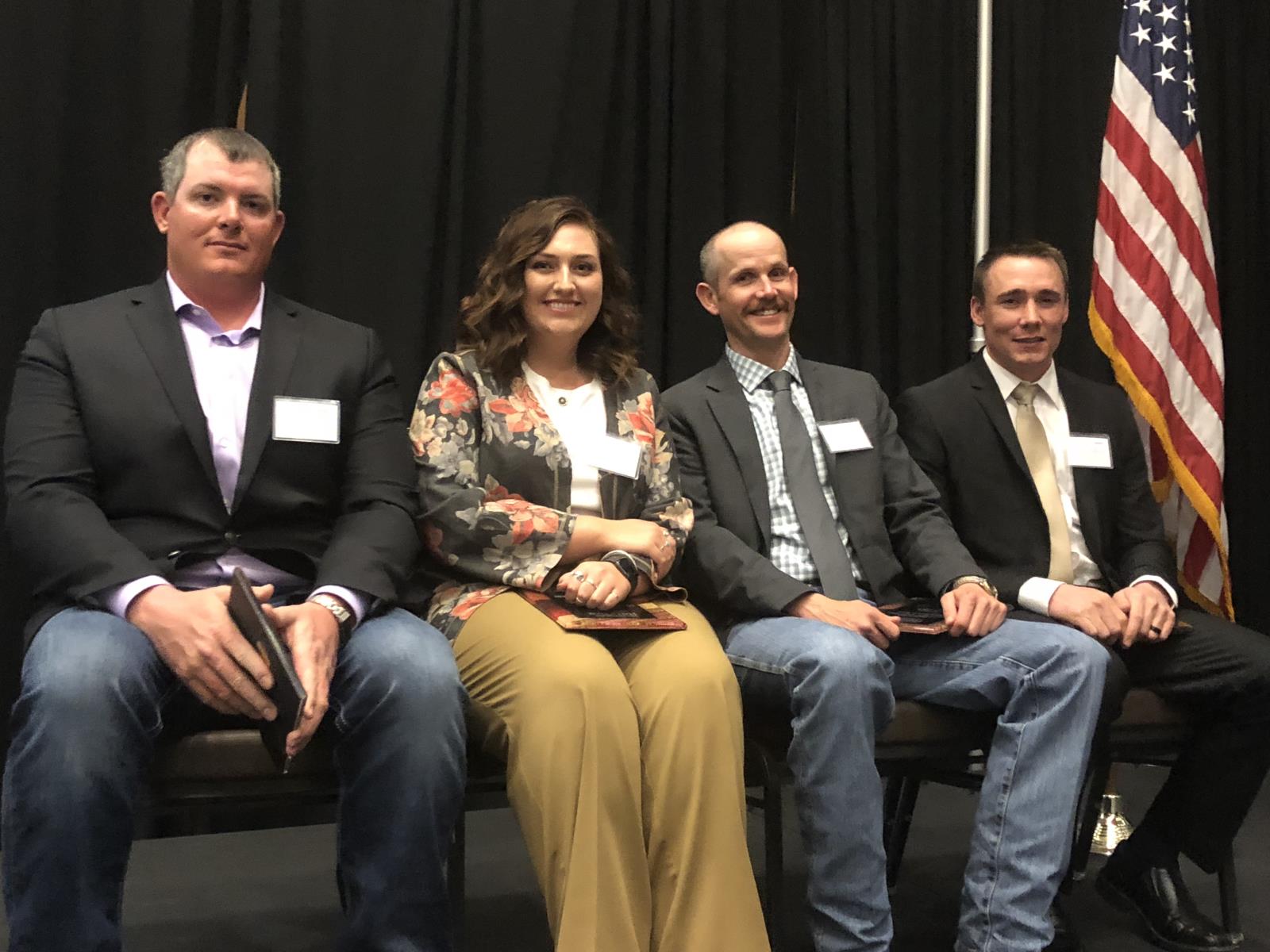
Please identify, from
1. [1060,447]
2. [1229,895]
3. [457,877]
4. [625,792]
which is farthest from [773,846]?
[1060,447]

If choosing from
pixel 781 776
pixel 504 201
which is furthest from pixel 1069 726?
pixel 504 201

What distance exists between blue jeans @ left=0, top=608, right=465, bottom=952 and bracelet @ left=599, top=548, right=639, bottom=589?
0.36 metres

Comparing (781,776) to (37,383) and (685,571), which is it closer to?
(685,571)

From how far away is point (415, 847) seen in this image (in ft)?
5.68

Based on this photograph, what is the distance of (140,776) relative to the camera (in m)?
1.69

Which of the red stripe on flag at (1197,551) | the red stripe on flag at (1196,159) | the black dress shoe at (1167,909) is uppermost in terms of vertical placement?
the red stripe on flag at (1196,159)

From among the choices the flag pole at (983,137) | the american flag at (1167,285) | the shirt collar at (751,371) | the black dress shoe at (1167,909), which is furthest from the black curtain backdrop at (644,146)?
the black dress shoe at (1167,909)

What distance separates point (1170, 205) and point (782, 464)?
181 cm

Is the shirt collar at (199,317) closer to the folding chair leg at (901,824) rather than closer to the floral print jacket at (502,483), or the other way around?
the floral print jacket at (502,483)

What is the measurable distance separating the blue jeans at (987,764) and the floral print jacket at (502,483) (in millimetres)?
371

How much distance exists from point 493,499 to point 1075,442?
56.4 inches

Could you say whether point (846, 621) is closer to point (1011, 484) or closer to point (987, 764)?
point (987, 764)

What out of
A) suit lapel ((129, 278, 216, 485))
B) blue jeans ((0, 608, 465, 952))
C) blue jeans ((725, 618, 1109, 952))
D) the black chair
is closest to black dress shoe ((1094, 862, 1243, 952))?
the black chair

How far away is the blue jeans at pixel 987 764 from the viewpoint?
194 centimetres
